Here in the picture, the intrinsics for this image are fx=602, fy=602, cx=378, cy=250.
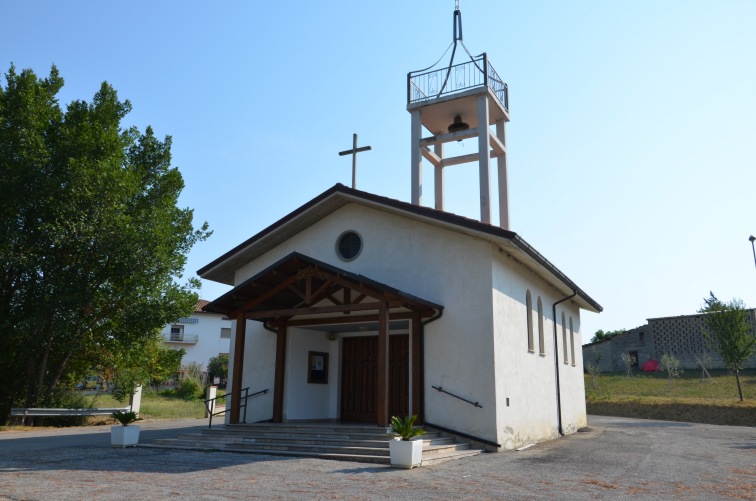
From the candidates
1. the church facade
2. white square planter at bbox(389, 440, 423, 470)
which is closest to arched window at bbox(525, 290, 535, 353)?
the church facade

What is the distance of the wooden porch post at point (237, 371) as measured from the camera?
46.2ft

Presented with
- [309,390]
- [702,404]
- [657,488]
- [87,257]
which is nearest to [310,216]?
[309,390]

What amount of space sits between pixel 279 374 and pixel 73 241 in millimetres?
9295

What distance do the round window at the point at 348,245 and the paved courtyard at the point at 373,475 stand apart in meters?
5.85

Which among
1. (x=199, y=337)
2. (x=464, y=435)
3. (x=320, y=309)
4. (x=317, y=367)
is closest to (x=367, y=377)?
(x=317, y=367)

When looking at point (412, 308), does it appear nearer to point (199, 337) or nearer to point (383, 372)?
point (383, 372)

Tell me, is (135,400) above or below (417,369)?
below

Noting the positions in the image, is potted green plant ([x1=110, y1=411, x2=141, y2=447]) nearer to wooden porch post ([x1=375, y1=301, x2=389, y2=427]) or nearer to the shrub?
wooden porch post ([x1=375, y1=301, x2=389, y2=427])

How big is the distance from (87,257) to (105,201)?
204cm

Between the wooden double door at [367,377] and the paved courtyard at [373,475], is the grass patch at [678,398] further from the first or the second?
the wooden double door at [367,377]

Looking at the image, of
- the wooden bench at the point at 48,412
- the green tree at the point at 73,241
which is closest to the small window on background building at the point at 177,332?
the green tree at the point at 73,241

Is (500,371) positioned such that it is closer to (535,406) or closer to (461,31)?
(535,406)

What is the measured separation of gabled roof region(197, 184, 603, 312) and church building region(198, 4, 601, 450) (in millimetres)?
47

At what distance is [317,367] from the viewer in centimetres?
1591
